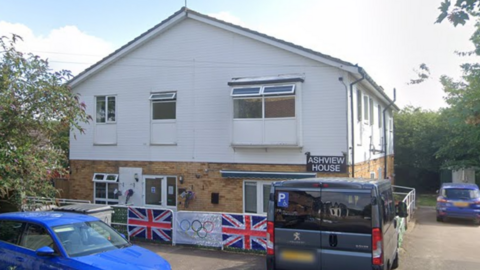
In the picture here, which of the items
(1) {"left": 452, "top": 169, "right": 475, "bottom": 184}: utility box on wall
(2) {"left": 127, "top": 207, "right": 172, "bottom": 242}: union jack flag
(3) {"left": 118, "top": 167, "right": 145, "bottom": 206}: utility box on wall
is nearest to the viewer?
(2) {"left": 127, "top": 207, "right": 172, "bottom": 242}: union jack flag

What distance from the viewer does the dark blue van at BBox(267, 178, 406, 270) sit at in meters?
5.71

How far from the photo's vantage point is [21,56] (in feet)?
28.6

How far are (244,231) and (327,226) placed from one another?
11.9 feet

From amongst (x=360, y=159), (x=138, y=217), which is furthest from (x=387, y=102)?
(x=138, y=217)

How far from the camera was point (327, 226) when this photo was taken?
596 cm

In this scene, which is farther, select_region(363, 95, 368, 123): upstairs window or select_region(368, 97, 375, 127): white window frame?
select_region(368, 97, 375, 127): white window frame

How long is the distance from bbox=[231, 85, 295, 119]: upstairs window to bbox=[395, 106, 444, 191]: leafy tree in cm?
1680

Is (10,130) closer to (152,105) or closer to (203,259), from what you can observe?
(203,259)

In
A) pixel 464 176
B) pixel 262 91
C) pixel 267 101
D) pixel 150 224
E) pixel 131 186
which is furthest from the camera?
pixel 464 176

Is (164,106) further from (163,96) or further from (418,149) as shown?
(418,149)

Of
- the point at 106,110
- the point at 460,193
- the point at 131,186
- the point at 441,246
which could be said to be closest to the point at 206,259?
the point at 441,246

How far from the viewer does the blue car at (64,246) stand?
544 cm

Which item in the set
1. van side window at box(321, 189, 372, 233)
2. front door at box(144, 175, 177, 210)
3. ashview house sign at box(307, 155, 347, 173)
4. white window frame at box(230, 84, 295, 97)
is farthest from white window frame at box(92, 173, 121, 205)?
van side window at box(321, 189, 372, 233)

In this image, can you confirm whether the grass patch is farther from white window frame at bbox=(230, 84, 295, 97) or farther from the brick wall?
white window frame at bbox=(230, 84, 295, 97)
